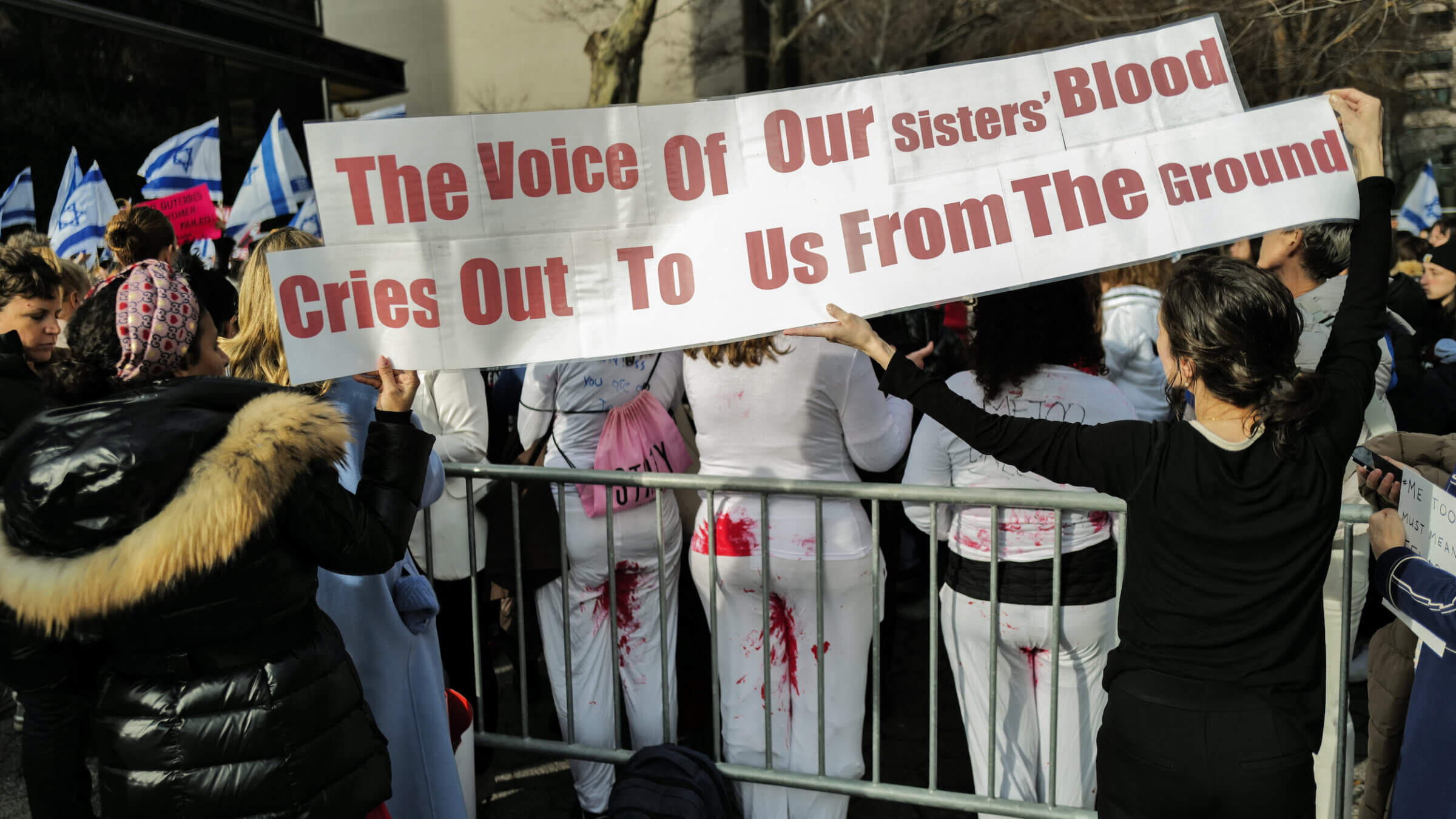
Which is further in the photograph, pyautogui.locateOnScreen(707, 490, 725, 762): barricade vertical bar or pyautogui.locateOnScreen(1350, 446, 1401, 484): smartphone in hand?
pyautogui.locateOnScreen(707, 490, 725, 762): barricade vertical bar

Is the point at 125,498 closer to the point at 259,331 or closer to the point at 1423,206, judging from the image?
the point at 259,331

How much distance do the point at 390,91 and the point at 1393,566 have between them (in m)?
18.7

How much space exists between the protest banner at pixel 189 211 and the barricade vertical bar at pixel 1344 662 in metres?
6.72

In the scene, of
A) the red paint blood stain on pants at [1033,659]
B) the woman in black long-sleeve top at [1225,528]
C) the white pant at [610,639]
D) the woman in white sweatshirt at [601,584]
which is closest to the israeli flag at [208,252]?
the woman in white sweatshirt at [601,584]

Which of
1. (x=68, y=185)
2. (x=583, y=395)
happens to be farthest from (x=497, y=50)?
(x=583, y=395)

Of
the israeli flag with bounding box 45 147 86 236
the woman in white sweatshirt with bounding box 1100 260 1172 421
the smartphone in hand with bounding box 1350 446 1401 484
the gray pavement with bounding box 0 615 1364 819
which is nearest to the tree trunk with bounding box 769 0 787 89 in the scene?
the israeli flag with bounding box 45 147 86 236

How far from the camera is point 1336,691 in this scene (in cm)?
331

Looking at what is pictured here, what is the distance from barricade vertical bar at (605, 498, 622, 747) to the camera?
3846mm

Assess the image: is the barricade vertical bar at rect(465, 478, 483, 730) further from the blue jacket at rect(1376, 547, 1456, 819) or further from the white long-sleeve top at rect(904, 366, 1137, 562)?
the blue jacket at rect(1376, 547, 1456, 819)

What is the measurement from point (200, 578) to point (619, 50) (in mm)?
15078

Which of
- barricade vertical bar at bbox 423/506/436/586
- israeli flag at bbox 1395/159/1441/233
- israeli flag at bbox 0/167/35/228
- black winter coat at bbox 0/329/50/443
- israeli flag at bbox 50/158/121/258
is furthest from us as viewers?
israeli flag at bbox 1395/159/1441/233

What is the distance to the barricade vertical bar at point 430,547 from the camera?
4.03 metres

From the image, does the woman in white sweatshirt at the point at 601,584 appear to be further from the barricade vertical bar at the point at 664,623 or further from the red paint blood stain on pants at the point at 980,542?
the red paint blood stain on pants at the point at 980,542

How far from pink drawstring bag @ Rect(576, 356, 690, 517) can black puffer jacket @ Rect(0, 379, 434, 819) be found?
1.63 metres
